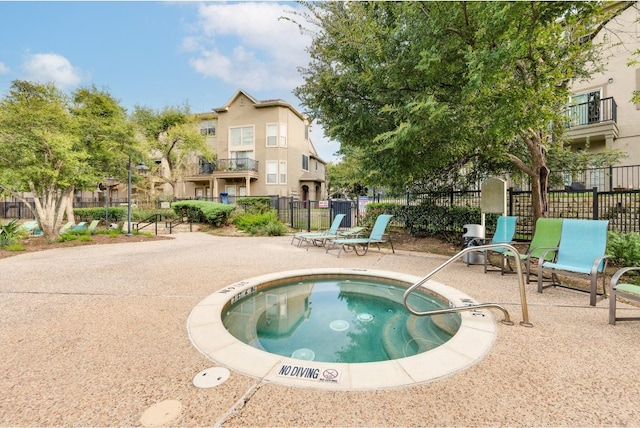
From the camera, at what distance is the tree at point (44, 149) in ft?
33.1

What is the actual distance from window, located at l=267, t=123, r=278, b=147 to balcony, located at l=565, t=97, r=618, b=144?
63.8 feet

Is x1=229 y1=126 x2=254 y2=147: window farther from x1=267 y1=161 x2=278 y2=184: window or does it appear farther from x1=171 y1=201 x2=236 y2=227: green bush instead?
x1=171 y1=201 x2=236 y2=227: green bush

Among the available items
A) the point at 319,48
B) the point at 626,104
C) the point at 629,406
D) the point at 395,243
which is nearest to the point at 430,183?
the point at 395,243

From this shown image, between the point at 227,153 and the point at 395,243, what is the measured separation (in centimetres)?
2049

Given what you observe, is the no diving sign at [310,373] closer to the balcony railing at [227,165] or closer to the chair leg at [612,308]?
the chair leg at [612,308]

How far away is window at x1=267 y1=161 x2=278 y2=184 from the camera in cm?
2511

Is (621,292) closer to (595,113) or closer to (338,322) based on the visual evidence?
(338,322)

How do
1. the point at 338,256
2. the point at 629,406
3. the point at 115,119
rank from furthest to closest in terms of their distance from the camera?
the point at 115,119, the point at 338,256, the point at 629,406

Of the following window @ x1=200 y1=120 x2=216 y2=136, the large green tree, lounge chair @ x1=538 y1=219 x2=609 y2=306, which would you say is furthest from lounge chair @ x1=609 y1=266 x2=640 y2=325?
window @ x1=200 y1=120 x2=216 y2=136

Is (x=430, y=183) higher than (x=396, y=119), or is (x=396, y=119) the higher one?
(x=396, y=119)

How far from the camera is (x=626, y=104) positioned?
497 inches

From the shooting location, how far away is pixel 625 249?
5801 mm

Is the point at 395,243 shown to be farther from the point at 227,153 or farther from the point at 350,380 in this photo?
the point at 227,153

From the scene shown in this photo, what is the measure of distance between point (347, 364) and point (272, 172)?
2367 centimetres
